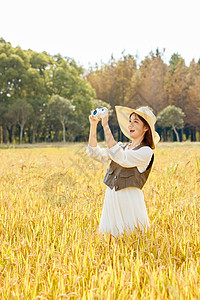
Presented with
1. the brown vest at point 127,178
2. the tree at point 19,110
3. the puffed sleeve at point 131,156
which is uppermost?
the tree at point 19,110

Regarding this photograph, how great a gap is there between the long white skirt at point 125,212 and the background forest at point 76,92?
116 feet

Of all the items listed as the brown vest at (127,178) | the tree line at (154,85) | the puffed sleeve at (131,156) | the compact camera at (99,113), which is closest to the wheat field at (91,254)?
the brown vest at (127,178)

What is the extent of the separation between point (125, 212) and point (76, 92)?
43.2m

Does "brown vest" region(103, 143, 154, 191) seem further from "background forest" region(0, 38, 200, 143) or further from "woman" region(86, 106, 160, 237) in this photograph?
"background forest" region(0, 38, 200, 143)

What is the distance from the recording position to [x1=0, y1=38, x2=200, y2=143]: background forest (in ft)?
128

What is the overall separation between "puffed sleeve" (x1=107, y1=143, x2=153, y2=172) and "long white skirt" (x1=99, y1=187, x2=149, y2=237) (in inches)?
9.5

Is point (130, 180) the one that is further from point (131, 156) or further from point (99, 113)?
point (99, 113)

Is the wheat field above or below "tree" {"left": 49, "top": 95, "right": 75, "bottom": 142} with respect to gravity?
below

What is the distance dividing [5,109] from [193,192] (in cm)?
3618

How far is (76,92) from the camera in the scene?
44719mm

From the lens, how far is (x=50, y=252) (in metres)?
2.25

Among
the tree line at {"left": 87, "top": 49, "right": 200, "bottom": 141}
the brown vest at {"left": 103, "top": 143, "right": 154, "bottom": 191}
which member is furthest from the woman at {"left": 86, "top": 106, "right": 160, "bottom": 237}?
the tree line at {"left": 87, "top": 49, "right": 200, "bottom": 141}

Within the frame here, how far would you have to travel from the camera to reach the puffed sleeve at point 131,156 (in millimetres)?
2410

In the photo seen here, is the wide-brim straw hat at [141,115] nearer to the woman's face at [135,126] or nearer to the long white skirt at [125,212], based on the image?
the woman's face at [135,126]
